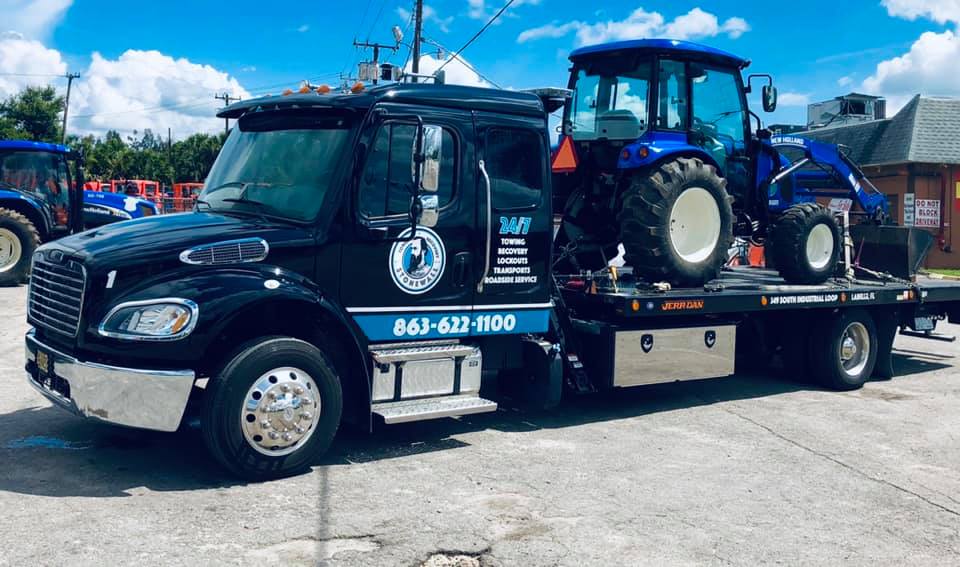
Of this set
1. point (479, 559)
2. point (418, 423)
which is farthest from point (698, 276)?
point (479, 559)

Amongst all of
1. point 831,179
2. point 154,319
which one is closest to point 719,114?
point 831,179

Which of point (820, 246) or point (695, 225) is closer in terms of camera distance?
point (695, 225)

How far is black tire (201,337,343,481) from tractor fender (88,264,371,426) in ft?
0.59

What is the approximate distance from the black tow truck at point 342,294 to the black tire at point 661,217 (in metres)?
0.27

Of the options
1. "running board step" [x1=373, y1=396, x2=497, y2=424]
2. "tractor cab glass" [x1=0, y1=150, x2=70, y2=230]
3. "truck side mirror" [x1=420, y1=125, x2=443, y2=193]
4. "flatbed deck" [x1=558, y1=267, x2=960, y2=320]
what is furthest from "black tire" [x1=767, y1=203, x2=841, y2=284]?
"tractor cab glass" [x1=0, y1=150, x2=70, y2=230]

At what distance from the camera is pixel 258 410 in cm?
573

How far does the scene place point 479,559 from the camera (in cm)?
476

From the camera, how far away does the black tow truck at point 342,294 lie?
5559 mm

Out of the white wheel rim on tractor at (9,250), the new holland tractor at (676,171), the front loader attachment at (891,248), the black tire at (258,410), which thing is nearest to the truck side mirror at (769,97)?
the new holland tractor at (676,171)

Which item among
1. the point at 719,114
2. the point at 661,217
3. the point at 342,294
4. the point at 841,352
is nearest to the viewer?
the point at 342,294

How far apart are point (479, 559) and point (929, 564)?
246 cm

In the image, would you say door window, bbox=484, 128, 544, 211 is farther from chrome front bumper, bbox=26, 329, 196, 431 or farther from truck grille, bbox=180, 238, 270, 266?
chrome front bumper, bbox=26, 329, 196, 431

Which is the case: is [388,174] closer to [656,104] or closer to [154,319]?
[154,319]

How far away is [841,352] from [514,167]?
16.1ft
